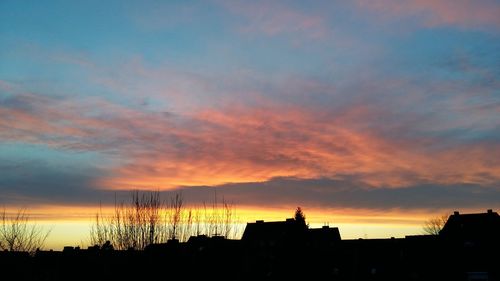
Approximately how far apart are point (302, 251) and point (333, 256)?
376 centimetres

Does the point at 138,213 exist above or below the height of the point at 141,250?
above

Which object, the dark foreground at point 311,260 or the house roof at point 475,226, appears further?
the house roof at point 475,226

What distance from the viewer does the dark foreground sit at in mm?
46438

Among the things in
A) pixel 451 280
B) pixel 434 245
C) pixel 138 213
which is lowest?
pixel 451 280

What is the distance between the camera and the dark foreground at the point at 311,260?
4644cm

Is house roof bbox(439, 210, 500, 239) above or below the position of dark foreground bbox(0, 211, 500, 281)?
above

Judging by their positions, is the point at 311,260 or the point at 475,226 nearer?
the point at 475,226

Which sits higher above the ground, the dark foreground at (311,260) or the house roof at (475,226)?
the house roof at (475,226)

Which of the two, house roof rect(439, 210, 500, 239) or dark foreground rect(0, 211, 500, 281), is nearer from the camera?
dark foreground rect(0, 211, 500, 281)

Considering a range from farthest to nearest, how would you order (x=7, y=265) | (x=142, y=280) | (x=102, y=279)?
(x=102, y=279) → (x=142, y=280) → (x=7, y=265)

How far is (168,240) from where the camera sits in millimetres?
52219

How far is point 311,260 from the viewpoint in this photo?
5134 centimetres

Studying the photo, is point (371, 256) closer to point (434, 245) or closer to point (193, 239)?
point (434, 245)

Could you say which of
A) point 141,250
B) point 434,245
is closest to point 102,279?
point 141,250
